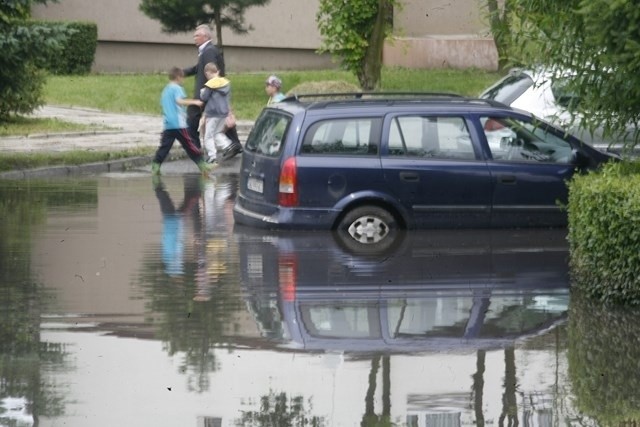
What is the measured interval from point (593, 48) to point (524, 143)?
3.49 metres

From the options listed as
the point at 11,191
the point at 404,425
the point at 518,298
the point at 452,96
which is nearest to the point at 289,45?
the point at 11,191

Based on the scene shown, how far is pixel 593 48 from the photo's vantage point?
10812 mm

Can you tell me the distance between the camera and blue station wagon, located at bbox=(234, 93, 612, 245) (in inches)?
543

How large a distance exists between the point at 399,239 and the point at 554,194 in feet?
5.68

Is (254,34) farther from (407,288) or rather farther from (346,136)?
(407,288)

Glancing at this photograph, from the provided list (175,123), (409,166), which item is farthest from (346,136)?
(175,123)

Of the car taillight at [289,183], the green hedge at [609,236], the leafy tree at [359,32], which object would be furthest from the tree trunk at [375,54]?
the green hedge at [609,236]

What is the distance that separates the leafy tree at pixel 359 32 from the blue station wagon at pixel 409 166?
15.4 metres

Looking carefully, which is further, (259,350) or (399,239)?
(399,239)

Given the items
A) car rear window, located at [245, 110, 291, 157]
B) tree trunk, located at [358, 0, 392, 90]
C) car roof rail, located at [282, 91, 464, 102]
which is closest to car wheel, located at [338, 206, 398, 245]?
car rear window, located at [245, 110, 291, 157]

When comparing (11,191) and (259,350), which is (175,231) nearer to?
(11,191)

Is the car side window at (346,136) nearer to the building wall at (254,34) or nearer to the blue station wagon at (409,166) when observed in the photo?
the blue station wagon at (409,166)

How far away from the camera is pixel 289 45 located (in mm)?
44375

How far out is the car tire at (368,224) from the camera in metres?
13.9
